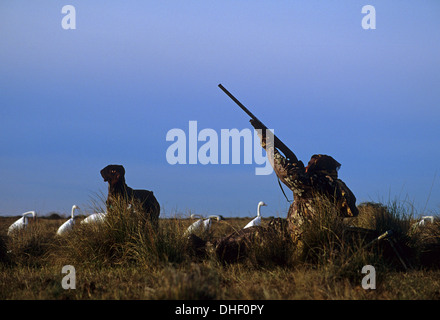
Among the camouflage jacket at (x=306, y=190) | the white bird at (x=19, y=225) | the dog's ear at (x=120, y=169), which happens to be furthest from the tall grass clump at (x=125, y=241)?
the white bird at (x=19, y=225)

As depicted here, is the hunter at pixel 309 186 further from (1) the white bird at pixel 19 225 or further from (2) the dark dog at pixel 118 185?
(1) the white bird at pixel 19 225

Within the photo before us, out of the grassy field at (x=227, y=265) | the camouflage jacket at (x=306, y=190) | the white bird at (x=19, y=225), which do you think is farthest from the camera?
the white bird at (x=19, y=225)

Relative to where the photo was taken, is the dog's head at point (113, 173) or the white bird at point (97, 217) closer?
the white bird at point (97, 217)

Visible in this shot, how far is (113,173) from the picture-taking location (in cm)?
1045

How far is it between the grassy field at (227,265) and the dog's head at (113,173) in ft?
4.79

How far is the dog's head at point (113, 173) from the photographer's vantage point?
10.4 m

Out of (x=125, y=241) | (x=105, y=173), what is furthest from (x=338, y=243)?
(x=105, y=173)

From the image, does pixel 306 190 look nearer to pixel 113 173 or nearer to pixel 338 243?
pixel 338 243

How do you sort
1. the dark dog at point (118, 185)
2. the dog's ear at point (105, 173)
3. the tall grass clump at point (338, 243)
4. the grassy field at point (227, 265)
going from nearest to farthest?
the grassy field at point (227, 265) < the tall grass clump at point (338, 243) < the dark dog at point (118, 185) < the dog's ear at point (105, 173)

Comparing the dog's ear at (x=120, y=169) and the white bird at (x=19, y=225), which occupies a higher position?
the dog's ear at (x=120, y=169)

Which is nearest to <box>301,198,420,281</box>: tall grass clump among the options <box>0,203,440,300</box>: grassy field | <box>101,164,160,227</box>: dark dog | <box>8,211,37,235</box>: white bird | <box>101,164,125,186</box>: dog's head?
<box>0,203,440,300</box>: grassy field

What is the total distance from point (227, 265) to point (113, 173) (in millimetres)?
3906

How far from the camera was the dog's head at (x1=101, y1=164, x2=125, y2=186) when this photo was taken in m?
10.4
